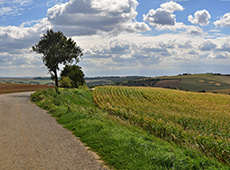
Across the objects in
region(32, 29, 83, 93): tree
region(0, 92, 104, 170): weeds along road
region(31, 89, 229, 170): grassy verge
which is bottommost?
region(0, 92, 104, 170): weeds along road

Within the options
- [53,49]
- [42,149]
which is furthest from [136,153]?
[53,49]

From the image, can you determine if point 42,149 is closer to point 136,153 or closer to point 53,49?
point 136,153

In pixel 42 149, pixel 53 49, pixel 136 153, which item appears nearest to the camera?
pixel 136 153

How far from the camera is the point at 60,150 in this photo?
26.7ft

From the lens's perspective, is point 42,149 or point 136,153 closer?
point 136,153

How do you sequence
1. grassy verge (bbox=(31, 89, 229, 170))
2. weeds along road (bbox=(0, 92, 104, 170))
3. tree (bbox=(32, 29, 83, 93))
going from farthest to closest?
tree (bbox=(32, 29, 83, 93)) → weeds along road (bbox=(0, 92, 104, 170)) → grassy verge (bbox=(31, 89, 229, 170))

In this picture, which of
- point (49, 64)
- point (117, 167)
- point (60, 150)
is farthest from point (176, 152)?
point (49, 64)

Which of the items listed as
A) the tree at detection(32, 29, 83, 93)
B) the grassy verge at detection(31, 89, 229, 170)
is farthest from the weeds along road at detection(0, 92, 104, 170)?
the tree at detection(32, 29, 83, 93)

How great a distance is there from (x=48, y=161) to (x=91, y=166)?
60.6 inches

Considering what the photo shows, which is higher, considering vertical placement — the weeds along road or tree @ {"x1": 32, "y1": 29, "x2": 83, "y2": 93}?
tree @ {"x1": 32, "y1": 29, "x2": 83, "y2": 93}

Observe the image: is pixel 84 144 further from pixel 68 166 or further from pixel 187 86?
pixel 187 86

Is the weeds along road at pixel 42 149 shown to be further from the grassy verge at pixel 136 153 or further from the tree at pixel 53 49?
the tree at pixel 53 49

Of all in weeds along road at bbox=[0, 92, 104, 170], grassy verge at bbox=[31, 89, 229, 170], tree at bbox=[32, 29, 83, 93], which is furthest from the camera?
tree at bbox=[32, 29, 83, 93]

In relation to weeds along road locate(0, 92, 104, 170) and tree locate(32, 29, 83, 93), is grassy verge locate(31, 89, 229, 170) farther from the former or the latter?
tree locate(32, 29, 83, 93)
